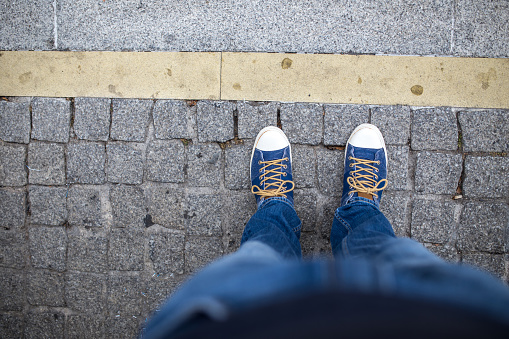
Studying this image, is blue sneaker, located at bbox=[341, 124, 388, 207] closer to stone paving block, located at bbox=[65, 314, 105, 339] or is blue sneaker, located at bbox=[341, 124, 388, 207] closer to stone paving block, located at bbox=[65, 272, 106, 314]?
stone paving block, located at bbox=[65, 272, 106, 314]

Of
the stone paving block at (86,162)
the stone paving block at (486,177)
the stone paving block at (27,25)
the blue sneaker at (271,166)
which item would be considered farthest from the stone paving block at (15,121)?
the stone paving block at (486,177)

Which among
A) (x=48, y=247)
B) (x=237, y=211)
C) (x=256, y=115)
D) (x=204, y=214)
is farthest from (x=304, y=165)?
(x=48, y=247)

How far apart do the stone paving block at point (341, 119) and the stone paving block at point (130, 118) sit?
4.59 feet

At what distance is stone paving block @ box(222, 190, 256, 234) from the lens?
2.35 meters

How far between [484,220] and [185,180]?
2.37 metres

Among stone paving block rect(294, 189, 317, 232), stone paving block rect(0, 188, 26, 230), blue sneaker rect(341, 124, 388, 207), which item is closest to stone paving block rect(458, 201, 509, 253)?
blue sneaker rect(341, 124, 388, 207)

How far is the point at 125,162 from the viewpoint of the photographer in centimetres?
235

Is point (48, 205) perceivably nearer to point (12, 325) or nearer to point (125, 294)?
point (125, 294)

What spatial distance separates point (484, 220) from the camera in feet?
7.56

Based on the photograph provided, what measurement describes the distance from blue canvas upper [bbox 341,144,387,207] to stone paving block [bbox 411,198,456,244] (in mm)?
329

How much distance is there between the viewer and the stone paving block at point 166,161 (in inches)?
91.7

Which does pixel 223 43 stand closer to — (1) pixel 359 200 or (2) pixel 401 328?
(1) pixel 359 200

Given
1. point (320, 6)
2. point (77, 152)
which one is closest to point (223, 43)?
point (320, 6)

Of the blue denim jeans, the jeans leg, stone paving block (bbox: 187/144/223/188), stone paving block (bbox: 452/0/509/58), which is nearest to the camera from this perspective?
the blue denim jeans
